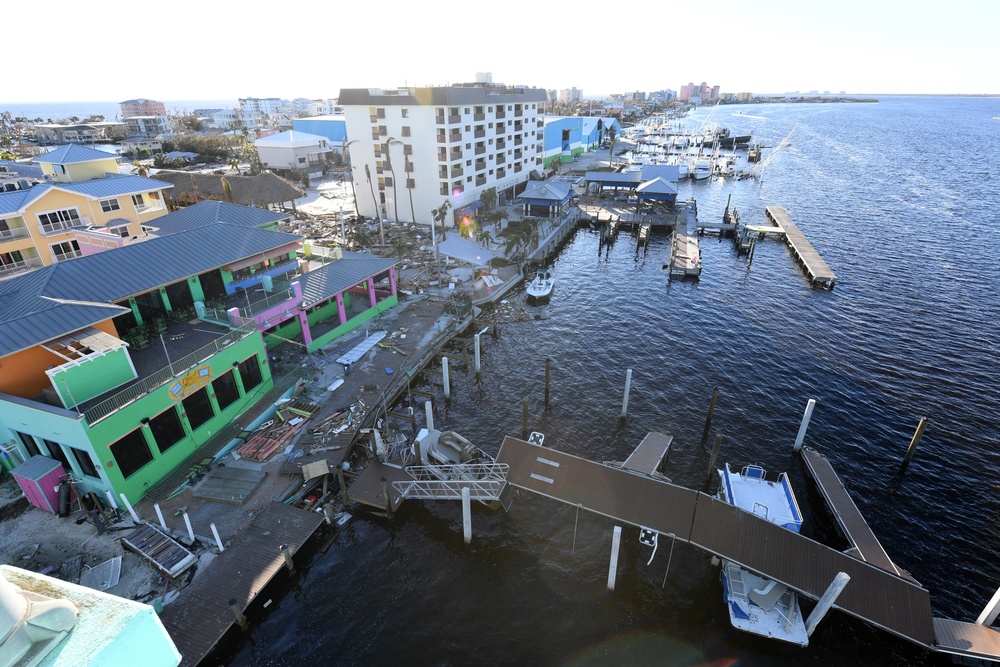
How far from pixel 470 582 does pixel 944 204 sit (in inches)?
4773

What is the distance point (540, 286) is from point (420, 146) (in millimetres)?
31621

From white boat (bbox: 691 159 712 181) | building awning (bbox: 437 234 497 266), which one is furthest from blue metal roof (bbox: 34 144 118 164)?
white boat (bbox: 691 159 712 181)

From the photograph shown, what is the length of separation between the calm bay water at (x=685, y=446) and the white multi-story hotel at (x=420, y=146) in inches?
841

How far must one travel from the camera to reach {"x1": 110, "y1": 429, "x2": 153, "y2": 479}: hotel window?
25.7 metres

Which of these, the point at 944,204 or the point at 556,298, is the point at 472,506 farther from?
the point at 944,204

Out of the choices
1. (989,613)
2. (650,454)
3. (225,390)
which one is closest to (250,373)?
(225,390)

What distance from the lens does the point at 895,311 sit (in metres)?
53.1

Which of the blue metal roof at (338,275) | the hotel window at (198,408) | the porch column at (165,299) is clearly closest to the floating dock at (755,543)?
the hotel window at (198,408)

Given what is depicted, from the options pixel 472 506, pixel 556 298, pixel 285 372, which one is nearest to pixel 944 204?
pixel 556 298

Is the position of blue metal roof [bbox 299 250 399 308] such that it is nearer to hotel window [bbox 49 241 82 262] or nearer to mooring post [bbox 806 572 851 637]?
hotel window [bbox 49 241 82 262]

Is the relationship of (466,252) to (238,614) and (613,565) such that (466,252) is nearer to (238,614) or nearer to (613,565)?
(613,565)

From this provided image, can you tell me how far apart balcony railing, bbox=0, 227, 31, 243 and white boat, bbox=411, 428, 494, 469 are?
1735 inches

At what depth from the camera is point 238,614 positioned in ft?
71.8

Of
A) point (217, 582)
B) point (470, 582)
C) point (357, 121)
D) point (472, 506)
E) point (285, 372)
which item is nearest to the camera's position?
point (217, 582)
